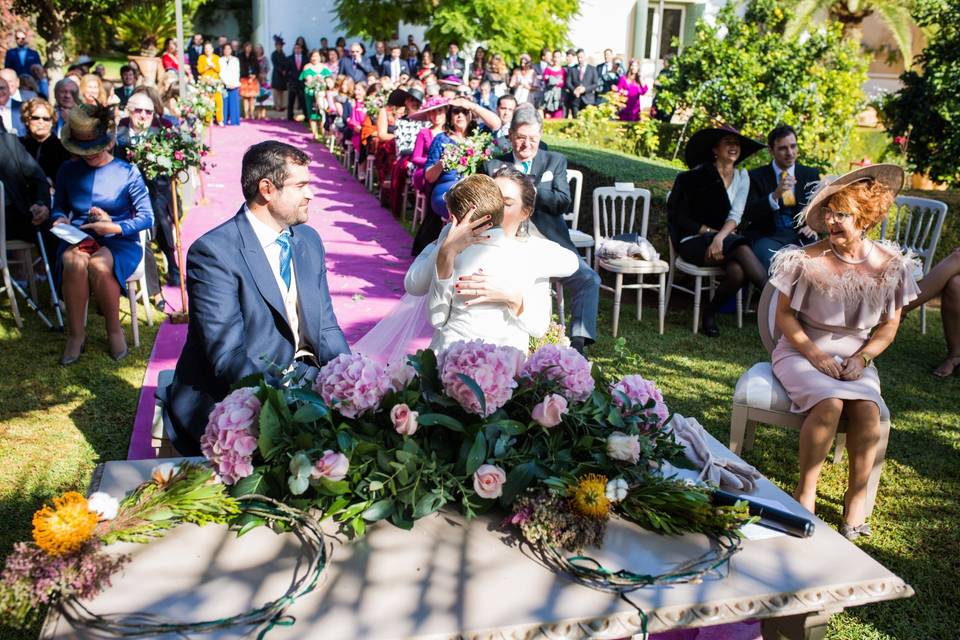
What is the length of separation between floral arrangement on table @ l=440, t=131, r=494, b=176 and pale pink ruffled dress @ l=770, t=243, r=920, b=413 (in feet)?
11.7

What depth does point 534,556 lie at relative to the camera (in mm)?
2254

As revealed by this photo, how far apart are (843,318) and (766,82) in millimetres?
8892

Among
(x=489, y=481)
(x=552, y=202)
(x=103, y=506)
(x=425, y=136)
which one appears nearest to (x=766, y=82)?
(x=425, y=136)

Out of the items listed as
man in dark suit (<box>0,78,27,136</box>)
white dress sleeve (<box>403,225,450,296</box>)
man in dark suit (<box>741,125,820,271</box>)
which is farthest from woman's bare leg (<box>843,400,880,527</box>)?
man in dark suit (<box>0,78,27,136</box>)

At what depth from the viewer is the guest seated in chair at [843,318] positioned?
12.7 feet

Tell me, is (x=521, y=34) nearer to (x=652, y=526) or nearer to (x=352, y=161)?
(x=352, y=161)

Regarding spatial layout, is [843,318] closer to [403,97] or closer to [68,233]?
[68,233]

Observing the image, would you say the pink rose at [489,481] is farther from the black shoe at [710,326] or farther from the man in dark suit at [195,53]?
the man in dark suit at [195,53]

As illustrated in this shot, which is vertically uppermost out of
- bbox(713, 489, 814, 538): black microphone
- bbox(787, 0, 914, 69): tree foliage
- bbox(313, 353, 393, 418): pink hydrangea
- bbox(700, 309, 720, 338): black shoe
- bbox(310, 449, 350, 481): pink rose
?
bbox(787, 0, 914, 69): tree foliage

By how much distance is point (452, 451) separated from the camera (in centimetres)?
243

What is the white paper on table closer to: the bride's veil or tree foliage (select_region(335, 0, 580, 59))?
the bride's veil

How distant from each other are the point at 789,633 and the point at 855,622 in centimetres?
106

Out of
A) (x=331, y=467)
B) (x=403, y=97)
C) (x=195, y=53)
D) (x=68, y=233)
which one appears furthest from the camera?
(x=195, y=53)

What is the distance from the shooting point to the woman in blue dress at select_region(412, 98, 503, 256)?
25.7ft
